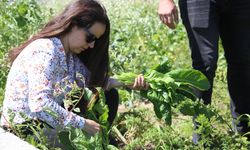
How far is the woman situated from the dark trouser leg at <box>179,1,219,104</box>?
0.34 m

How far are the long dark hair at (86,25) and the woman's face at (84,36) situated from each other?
2 cm

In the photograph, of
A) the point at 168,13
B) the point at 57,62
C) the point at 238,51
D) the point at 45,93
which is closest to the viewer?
the point at 45,93

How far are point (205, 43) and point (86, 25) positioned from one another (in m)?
0.67

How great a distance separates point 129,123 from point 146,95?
0.81ft

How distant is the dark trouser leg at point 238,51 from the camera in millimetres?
3164

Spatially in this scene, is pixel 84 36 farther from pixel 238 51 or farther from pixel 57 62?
pixel 238 51

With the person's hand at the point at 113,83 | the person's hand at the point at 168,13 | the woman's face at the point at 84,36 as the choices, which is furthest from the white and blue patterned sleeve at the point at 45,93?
the person's hand at the point at 168,13

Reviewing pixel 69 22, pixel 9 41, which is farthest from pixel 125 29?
pixel 69 22

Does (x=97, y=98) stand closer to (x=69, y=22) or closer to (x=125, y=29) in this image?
(x=69, y=22)

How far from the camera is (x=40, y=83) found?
9.09 ft

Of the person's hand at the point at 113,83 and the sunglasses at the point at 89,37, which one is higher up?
the sunglasses at the point at 89,37

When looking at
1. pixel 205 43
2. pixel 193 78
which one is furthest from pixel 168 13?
pixel 193 78

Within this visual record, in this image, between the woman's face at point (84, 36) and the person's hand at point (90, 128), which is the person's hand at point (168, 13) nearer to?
the woman's face at point (84, 36)

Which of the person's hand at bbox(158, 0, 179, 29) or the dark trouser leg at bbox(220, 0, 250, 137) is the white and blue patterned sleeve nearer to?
the person's hand at bbox(158, 0, 179, 29)
